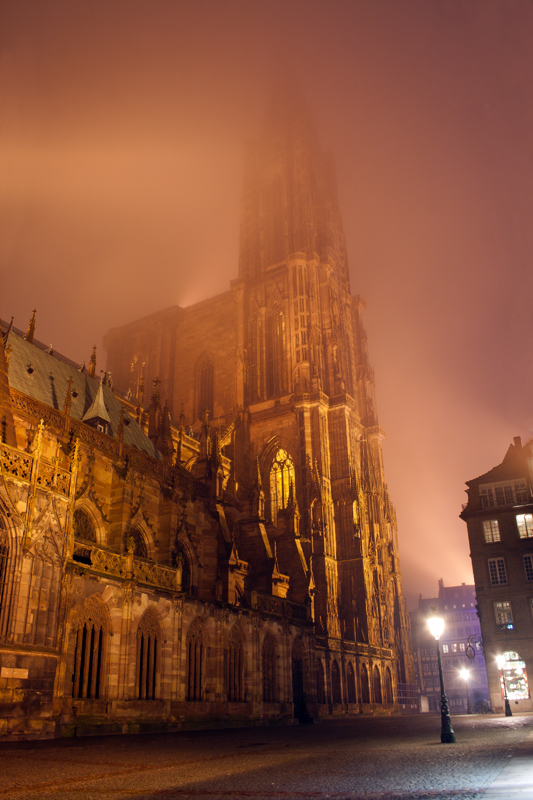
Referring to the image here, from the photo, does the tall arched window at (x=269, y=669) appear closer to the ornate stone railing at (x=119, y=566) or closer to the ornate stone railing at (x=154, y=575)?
the ornate stone railing at (x=154, y=575)

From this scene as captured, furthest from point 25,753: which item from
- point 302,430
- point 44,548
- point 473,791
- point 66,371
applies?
point 302,430

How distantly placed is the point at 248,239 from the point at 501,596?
46.4 metres

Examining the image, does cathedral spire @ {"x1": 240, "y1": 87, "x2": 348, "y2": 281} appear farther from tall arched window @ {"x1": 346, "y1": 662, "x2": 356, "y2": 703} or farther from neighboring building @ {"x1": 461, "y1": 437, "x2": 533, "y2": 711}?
tall arched window @ {"x1": 346, "y1": 662, "x2": 356, "y2": 703}

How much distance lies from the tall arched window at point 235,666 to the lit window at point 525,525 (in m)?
25.2

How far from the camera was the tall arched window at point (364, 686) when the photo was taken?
48438mm

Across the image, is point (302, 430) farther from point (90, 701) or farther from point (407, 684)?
point (90, 701)

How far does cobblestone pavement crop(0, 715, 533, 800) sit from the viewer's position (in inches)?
315

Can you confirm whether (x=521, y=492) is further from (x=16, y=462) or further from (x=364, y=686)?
(x=16, y=462)

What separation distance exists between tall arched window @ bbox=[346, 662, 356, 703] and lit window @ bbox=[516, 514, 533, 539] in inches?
628

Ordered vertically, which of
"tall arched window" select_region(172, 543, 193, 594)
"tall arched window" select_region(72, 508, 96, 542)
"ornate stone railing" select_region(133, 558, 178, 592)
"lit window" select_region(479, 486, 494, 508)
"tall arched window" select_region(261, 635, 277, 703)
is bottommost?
"tall arched window" select_region(261, 635, 277, 703)

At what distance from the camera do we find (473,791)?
306 inches

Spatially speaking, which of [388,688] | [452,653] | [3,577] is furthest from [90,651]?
[452,653]

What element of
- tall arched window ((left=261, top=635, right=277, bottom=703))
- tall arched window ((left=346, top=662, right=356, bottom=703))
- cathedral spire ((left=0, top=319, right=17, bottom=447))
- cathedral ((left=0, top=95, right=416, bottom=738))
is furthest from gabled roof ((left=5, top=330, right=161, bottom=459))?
tall arched window ((left=346, top=662, right=356, bottom=703))

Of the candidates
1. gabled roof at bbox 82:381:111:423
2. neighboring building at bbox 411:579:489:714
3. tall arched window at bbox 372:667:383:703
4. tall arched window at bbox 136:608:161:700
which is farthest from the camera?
neighboring building at bbox 411:579:489:714
